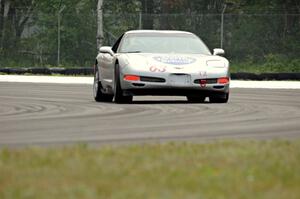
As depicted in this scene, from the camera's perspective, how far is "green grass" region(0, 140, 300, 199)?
6.57m

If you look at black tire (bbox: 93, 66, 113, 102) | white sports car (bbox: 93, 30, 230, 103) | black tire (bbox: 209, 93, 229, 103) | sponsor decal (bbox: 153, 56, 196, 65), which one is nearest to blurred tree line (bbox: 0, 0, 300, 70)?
black tire (bbox: 93, 66, 113, 102)

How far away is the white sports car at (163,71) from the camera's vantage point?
17547 millimetres

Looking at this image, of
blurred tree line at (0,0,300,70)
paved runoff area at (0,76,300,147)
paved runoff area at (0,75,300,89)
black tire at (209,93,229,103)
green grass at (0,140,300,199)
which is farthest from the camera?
blurred tree line at (0,0,300,70)

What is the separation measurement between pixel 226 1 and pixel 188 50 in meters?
23.7

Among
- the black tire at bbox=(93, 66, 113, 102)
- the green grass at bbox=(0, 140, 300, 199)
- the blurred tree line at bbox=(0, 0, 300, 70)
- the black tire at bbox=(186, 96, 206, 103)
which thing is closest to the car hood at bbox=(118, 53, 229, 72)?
the black tire at bbox=(186, 96, 206, 103)

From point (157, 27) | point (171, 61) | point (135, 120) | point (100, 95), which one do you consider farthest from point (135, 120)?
point (157, 27)

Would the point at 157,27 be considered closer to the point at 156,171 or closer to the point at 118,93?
the point at 118,93

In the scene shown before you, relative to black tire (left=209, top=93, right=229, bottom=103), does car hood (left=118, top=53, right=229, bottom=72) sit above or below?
above

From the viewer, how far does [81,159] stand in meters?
8.31

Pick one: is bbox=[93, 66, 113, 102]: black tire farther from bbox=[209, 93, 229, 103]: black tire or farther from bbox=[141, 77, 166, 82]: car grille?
bbox=[209, 93, 229, 103]: black tire

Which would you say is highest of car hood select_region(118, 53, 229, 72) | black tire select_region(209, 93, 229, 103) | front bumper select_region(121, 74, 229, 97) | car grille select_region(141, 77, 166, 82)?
car hood select_region(118, 53, 229, 72)

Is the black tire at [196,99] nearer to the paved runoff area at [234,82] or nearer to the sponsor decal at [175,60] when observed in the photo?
the sponsor decal at [175,60]

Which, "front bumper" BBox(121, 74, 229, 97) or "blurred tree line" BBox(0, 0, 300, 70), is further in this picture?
"blurred tree line" BBox(0, 0, 300, 70)

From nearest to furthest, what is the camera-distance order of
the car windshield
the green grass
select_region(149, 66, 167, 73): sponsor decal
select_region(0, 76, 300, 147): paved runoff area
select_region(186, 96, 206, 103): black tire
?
the green grass < select_region(0, 76, 300, 147): paved runoff area < select_region(149, 66, 167, 73): sponsor decal < the car windshield < select_region(186, 96, 206, 103): black tire
